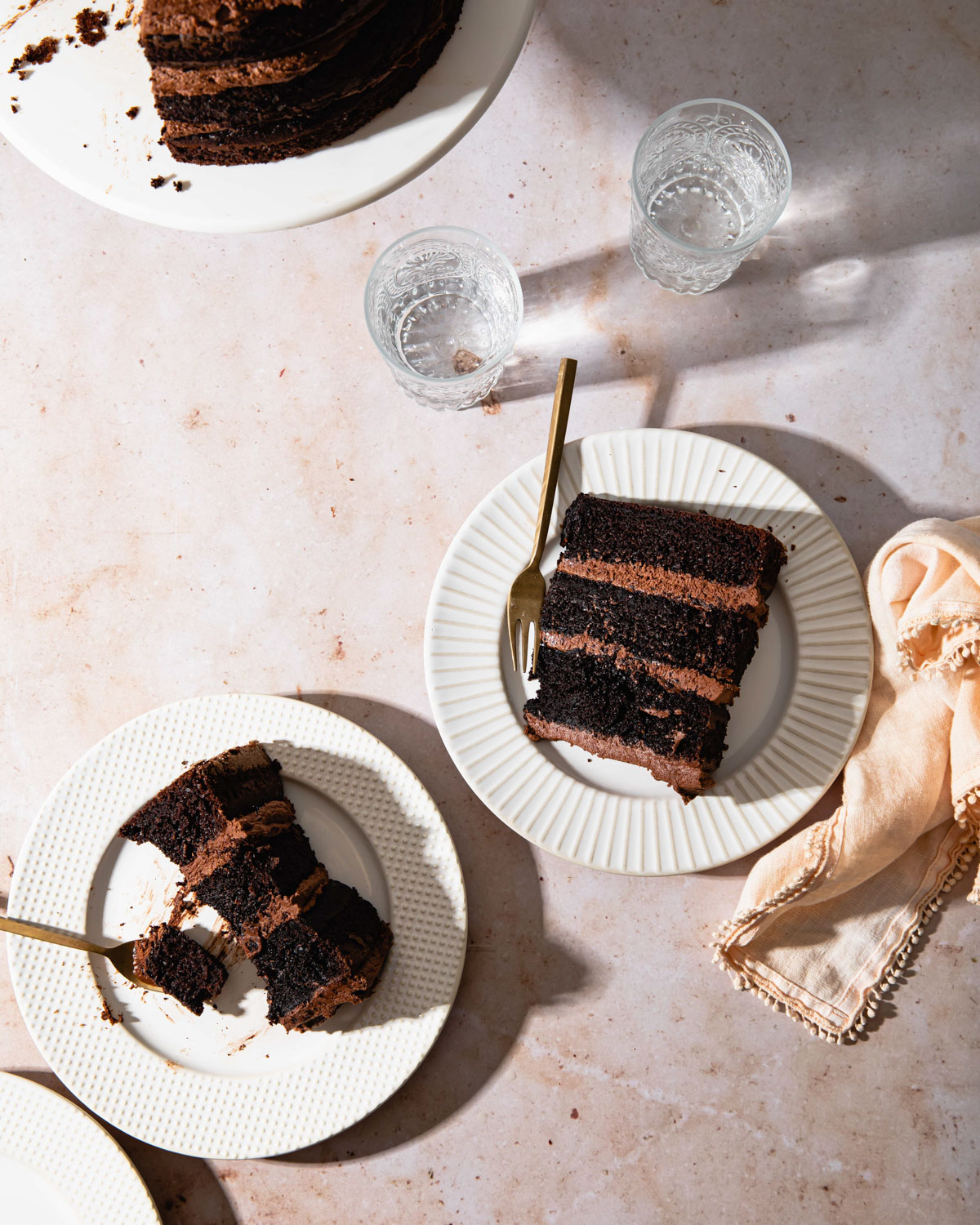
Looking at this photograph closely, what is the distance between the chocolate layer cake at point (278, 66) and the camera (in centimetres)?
104

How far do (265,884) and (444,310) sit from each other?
1.21m

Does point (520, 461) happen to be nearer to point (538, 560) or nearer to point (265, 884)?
point (538, 560)

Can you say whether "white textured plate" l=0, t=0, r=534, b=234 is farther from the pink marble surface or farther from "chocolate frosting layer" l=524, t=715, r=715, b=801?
"chocolate frosting layer" l=524, t=715, r=715, b=801

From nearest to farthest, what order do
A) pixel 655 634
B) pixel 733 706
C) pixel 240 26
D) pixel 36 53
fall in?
pixel 240 26 < pixel 36 53 < pixel 655 634 < pixel 733 706

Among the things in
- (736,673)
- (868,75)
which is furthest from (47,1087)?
(868,75)

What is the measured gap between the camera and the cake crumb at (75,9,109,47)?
3.76 ft

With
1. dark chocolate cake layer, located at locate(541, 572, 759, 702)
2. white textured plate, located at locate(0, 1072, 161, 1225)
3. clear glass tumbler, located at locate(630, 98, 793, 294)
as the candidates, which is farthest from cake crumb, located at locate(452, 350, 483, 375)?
white textured plate, located at locate(0, 1072, 161, 1225)

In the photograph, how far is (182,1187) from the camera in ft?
5.96

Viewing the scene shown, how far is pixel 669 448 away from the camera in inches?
68.4

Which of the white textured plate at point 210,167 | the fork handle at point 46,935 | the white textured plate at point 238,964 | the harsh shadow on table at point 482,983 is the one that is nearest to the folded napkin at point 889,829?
the harsh shadow on table at point 482,983

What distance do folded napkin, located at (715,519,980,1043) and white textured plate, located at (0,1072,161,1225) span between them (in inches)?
49.3

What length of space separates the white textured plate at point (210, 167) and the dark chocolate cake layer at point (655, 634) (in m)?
0.80

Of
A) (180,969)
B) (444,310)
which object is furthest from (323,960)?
(444,310)

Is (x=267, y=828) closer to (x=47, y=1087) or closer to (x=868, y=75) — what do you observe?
(x=47, y=1087)
